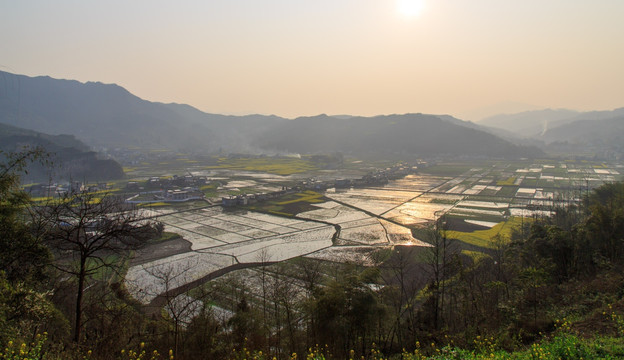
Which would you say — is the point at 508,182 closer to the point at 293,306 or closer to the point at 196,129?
the point at 293,306

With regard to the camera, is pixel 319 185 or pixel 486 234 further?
pixel 319 185

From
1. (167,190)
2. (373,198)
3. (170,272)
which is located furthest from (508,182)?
(170,272)

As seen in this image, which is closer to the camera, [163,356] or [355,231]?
[163,356]

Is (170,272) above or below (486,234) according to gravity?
above

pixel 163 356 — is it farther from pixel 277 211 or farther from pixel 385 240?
pixel 277 211

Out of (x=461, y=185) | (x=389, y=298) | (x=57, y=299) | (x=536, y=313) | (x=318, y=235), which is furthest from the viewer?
(x=461, y=185)

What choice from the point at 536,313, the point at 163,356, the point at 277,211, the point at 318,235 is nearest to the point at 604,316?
the point at 536,313
